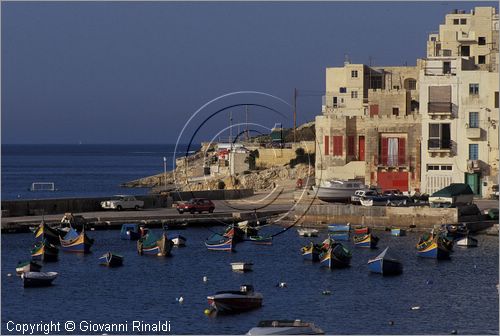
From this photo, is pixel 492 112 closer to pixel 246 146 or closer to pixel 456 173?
pixel 456 173

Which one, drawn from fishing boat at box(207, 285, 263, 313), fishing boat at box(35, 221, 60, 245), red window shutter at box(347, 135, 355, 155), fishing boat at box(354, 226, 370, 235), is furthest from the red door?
fishing boat at box(207, 285, 263, 313)

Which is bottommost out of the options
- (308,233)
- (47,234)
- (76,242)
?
(76,242)

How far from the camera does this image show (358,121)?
8969cm

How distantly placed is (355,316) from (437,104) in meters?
38.2

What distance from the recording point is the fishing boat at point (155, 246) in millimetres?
63156

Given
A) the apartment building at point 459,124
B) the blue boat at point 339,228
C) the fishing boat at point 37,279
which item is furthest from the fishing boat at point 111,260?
the apartment building at point 459,124

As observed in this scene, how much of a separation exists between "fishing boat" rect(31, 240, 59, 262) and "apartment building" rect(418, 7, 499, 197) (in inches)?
1144

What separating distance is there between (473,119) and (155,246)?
85.1 feet

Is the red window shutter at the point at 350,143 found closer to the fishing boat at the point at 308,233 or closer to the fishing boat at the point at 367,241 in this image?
the fishing boat at the point at 308,233

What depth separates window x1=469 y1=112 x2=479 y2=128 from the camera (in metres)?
80.6

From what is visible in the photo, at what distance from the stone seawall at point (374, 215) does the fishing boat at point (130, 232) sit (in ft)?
37.1

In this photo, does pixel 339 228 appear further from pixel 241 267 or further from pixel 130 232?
pixel 241 267

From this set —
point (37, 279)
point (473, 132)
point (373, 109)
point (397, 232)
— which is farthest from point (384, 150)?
point (37, 279)

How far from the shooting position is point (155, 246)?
63.4 metres
